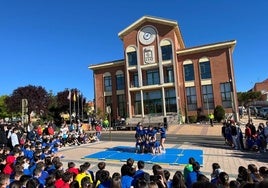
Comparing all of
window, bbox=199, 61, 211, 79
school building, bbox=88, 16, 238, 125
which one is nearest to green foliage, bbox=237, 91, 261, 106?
window, bbox=199, 61, 211, 79

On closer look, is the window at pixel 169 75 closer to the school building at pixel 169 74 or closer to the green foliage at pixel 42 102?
the school building at pixel 169 74

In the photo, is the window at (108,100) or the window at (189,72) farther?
the window at (108,100)

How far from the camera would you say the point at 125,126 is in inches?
1391

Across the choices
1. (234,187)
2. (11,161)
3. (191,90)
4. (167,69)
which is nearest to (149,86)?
(167,69)

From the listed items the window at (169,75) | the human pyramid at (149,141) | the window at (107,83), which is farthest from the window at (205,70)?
the human pyramid at (149,141)

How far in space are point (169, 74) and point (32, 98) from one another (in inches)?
1090

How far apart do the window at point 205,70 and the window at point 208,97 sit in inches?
58.9

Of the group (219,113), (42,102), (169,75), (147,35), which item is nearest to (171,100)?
(169,75)

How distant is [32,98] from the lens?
5222 centimetres

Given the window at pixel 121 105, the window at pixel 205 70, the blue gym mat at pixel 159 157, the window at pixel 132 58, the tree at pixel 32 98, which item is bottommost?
the blue gym mat at pixel 159 157

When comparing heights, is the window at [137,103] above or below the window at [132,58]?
below

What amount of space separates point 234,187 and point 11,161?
21.0 ft

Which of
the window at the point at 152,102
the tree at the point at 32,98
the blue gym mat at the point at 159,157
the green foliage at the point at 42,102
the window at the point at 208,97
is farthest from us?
the green foliage at the point at 42,102

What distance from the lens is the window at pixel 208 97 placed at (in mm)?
39531
